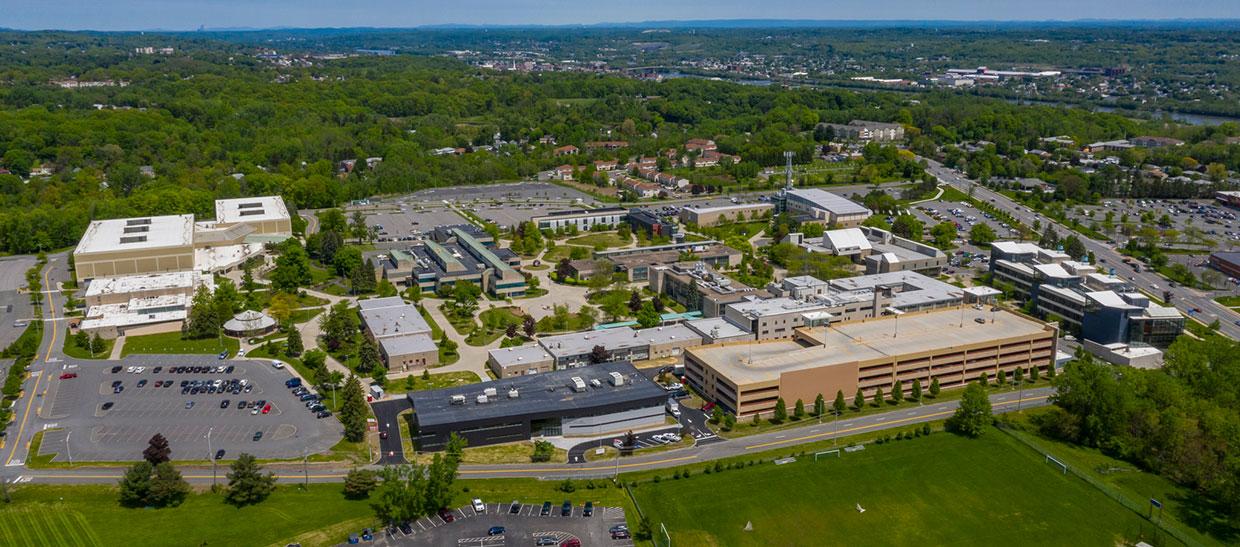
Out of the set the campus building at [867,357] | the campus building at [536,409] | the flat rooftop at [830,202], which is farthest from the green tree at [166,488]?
the flat rooftop at [830,202]

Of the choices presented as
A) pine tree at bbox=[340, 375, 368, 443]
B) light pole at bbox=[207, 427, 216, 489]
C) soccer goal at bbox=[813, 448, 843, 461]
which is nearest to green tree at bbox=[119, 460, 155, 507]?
light pole at bbox=[207, 427, 216, 489]

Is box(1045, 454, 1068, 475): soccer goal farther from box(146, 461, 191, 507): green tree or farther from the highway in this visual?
box(146, 461, 191, 507): green tree

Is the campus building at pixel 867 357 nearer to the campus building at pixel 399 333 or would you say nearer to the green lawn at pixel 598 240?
the campus building at pixel 399 333

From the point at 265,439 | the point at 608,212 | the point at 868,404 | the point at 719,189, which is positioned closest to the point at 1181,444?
the point at 868,404

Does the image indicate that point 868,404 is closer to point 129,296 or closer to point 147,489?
point 147,489

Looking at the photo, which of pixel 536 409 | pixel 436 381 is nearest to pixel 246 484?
pixel 536 409

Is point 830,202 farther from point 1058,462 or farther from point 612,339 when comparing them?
point 1058,462
